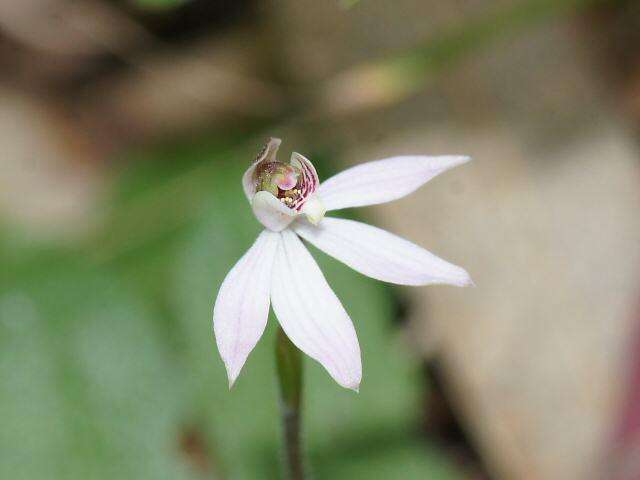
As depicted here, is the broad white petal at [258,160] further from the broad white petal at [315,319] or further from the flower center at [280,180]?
the broad white petal at [315,319]

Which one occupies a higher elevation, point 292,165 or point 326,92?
point 326,92

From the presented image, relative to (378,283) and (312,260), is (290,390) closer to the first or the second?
(312,260)

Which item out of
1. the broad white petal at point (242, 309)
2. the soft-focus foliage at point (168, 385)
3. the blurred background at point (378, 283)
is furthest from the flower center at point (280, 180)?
the soft-focus foliage at point (168, 385)

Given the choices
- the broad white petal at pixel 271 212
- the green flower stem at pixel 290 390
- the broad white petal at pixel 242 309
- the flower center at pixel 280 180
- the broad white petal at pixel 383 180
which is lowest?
the green flower stem at pixel 290 390

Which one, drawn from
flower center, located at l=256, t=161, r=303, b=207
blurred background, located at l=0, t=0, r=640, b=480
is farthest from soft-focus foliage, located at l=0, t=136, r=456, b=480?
flower center, located at l=256, t=161, r=303, b=207

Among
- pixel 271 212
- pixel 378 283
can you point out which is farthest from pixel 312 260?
pixel 378 283

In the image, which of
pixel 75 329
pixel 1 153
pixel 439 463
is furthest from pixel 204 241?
pixel 1 153

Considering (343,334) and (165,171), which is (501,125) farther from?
(343,334)
